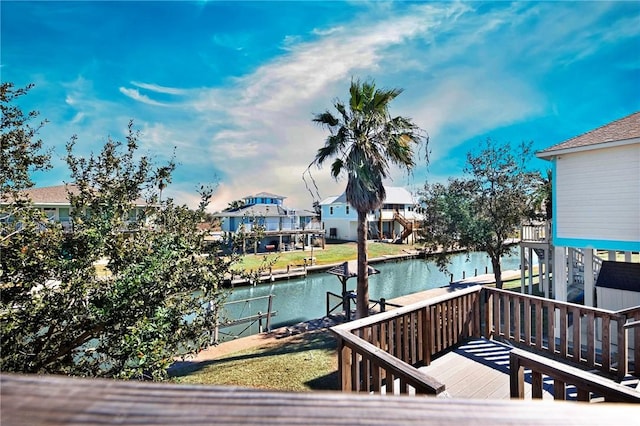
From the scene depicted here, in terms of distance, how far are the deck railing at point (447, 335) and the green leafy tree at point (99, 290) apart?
86.4 inches

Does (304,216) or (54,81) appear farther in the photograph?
(304,216)

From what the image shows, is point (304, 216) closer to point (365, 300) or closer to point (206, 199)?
point (365, 300)

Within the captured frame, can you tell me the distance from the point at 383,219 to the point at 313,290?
72.3ft

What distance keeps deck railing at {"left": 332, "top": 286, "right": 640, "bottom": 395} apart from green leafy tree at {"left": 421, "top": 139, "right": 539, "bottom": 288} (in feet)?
29.1

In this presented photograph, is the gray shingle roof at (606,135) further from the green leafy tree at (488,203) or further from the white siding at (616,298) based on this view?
the green leafy tree at (488,203)

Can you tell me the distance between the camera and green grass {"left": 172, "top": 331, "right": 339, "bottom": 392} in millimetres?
6550

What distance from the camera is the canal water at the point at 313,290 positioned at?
14.0m

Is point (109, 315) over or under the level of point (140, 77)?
under

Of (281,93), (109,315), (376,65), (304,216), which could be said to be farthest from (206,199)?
(304,216)

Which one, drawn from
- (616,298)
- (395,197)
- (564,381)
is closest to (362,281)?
(616,298)

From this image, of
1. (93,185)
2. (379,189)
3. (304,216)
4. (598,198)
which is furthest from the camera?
(304,216)

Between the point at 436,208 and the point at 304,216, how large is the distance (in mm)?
21899

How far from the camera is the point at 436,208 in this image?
14.4 m

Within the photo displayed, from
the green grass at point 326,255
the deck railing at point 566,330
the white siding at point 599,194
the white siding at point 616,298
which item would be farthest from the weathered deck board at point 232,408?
the green grass at point 326,255
